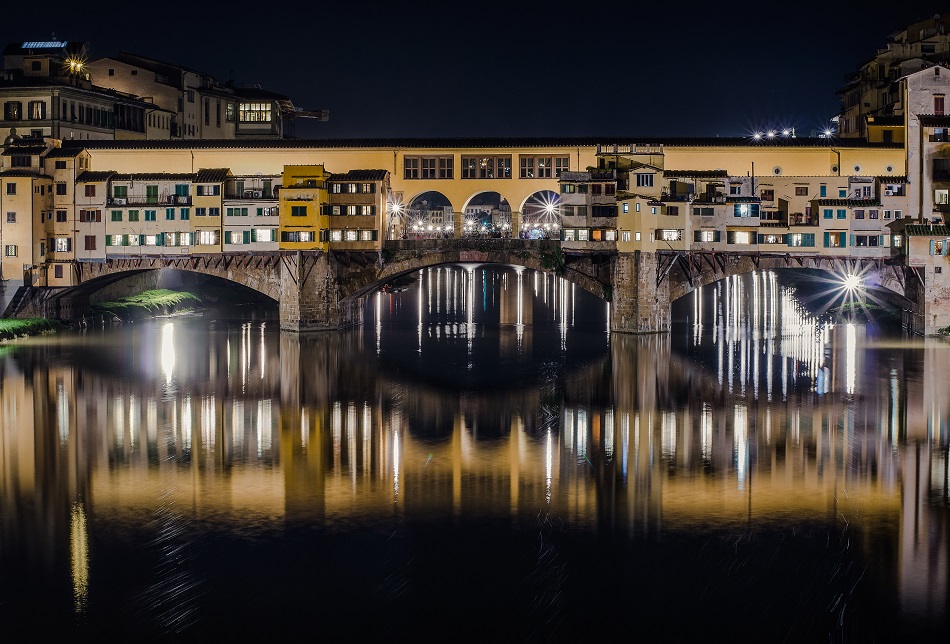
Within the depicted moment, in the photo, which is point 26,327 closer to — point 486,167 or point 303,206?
point 303,206

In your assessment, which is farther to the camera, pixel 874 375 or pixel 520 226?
pixel 520 226

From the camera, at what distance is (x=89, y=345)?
4678cm

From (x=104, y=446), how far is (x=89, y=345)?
20.1m

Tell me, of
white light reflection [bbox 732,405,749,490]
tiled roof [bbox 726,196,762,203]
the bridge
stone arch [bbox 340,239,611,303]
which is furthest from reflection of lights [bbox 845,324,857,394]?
stone arch [bbox 340,239,611,303]

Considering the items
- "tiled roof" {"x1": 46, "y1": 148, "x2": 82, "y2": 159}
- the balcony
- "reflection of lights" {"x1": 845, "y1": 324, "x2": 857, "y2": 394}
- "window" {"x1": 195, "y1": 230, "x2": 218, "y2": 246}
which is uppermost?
"tiled roof" {"x1": 46, "y1": 148, "x2": 82, "y2": 159}

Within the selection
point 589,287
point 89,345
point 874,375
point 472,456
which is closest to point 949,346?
point 874,375

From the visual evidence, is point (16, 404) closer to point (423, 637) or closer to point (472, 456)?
point (472, 456)

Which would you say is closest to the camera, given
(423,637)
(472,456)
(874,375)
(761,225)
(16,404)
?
(423,637)

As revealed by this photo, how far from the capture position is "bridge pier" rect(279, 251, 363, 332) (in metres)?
50.7

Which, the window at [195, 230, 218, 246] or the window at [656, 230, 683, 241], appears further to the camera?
the window at [195, 230, 218, 246]

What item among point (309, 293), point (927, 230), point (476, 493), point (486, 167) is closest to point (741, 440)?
point (476, 493)

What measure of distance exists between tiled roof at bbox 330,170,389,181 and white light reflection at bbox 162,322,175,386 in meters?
10.5

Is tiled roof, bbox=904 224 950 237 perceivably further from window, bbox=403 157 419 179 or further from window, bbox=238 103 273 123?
window, bbox=238 103 273 123

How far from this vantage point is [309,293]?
51.1 m
